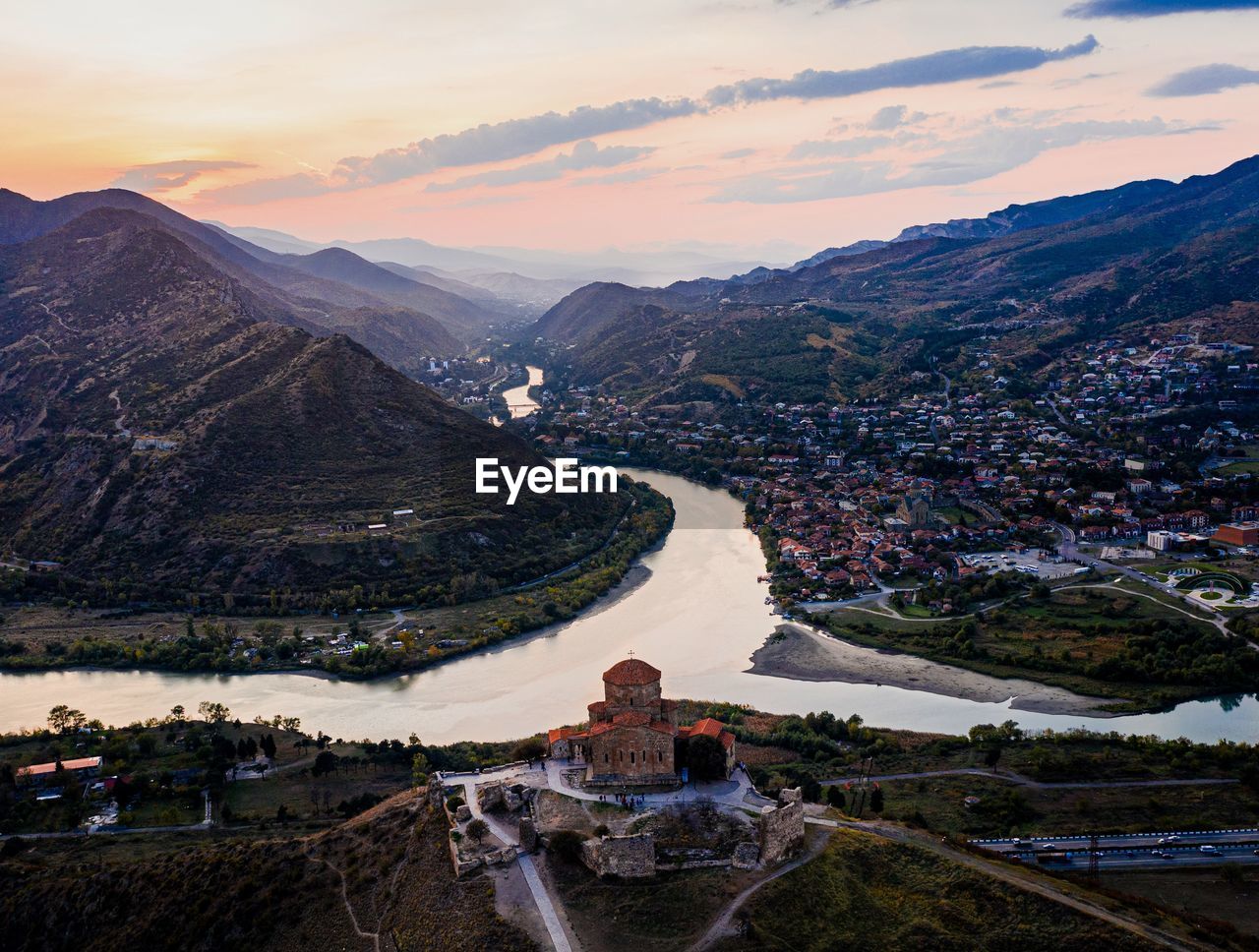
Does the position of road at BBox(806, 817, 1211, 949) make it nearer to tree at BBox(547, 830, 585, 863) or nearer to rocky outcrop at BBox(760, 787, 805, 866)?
rocky outcrop at BBox(760, 787, 805, 866)

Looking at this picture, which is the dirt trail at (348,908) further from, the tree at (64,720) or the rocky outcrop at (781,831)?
the tree at (64,720)

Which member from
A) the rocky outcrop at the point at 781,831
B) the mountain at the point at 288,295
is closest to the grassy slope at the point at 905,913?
the rocky outcrop at the point at 781,831

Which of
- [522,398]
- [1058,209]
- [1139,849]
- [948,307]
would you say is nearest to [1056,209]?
[1058,209]

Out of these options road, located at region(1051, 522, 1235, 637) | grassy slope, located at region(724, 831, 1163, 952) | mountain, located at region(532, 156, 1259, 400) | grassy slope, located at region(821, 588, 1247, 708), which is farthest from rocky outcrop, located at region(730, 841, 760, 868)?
mountain, located at region(532, 156, 1259, 400)

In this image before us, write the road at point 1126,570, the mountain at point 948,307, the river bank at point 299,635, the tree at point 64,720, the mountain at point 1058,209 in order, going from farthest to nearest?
the mountain at point 1058,209, the mountain at point 948,307, the river bank at point 299,635, the road at point 1126,570, the tree at point 64,720

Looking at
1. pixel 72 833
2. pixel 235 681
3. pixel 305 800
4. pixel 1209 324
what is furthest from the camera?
pixel 1209 324

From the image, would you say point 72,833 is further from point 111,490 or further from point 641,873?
point 111,490

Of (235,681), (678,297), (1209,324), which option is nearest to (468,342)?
(678,297)

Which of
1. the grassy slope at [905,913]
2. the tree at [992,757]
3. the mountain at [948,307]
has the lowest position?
the tree at [992,757]
